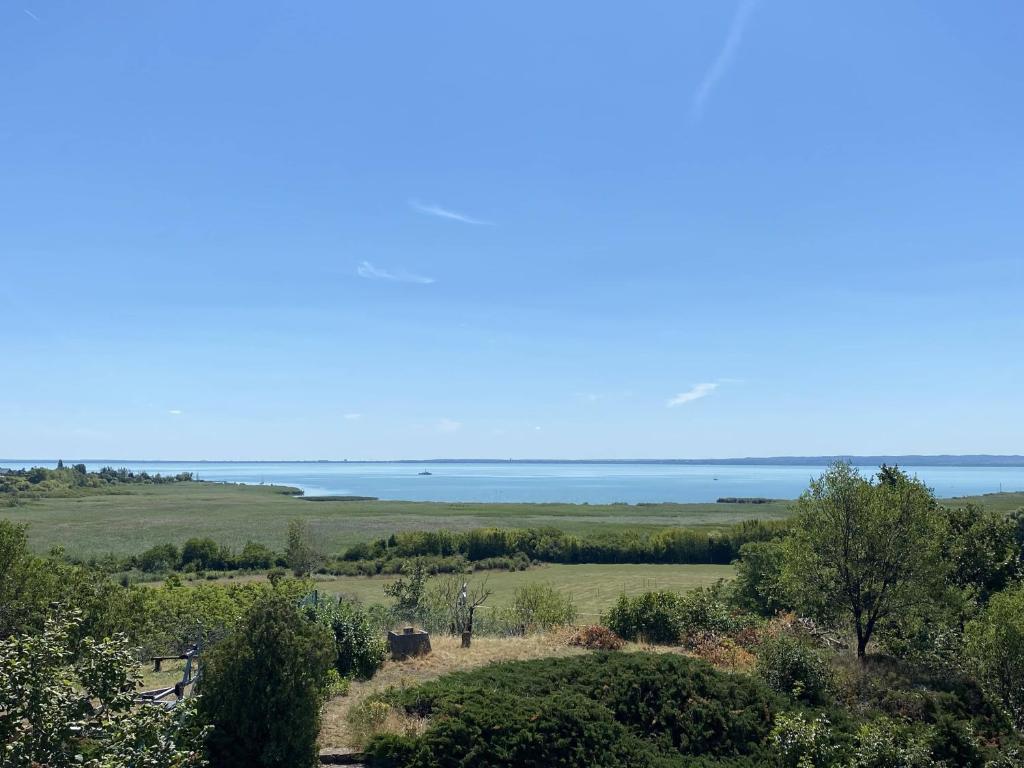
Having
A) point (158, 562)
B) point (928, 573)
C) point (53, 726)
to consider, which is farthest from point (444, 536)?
point (53, 726)

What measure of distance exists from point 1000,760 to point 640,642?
39.8 ft

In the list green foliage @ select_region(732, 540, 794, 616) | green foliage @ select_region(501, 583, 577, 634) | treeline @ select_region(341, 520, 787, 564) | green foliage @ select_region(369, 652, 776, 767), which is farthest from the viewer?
treeline @ select_region(341, 520, 787, 564)

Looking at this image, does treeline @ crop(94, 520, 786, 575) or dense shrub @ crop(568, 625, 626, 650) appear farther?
treeline @ crop(94, 520, 786, 575)

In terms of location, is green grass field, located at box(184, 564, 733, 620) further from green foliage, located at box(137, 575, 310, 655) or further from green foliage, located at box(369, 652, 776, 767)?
green foliage, located at box(369, 652, 776, 767)

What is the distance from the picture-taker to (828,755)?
31.1 feet

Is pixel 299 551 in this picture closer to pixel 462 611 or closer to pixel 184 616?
pixel 462 611

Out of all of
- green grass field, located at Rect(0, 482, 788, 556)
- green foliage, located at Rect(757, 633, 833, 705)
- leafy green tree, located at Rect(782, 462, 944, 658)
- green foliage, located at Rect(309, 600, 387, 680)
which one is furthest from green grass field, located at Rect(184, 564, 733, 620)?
green foliage, located at Rect(757, 633, 833, 705)

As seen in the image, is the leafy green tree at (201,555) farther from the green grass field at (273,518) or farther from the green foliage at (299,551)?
the green foliage at (299,551)

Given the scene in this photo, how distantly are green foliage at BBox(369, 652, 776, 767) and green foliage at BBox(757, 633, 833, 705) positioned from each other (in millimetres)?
1169

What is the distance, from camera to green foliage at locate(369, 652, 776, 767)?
1308cm

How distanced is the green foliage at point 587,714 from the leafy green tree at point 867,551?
7343mm

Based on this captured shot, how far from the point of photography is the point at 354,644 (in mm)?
19453

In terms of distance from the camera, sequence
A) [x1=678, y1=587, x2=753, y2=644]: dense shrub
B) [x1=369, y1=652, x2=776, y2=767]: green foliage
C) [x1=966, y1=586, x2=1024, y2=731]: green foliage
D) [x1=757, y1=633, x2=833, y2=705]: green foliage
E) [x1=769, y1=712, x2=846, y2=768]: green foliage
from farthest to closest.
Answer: [x1=678, y1=587, x2=753, y2=644]: dense shrub < [x1=966, y1=586, x2=1024, y2=731]: green foliage < [x1=757, y1=633, x2=833, y2=705]: green foliage < [x1=369, y1=652, x2=776, y2=767]: green foliage < [x1=769, y1=712, x2=846, y2=768]: green foliage

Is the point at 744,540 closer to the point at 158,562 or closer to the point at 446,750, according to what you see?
→ the point at 158,562
